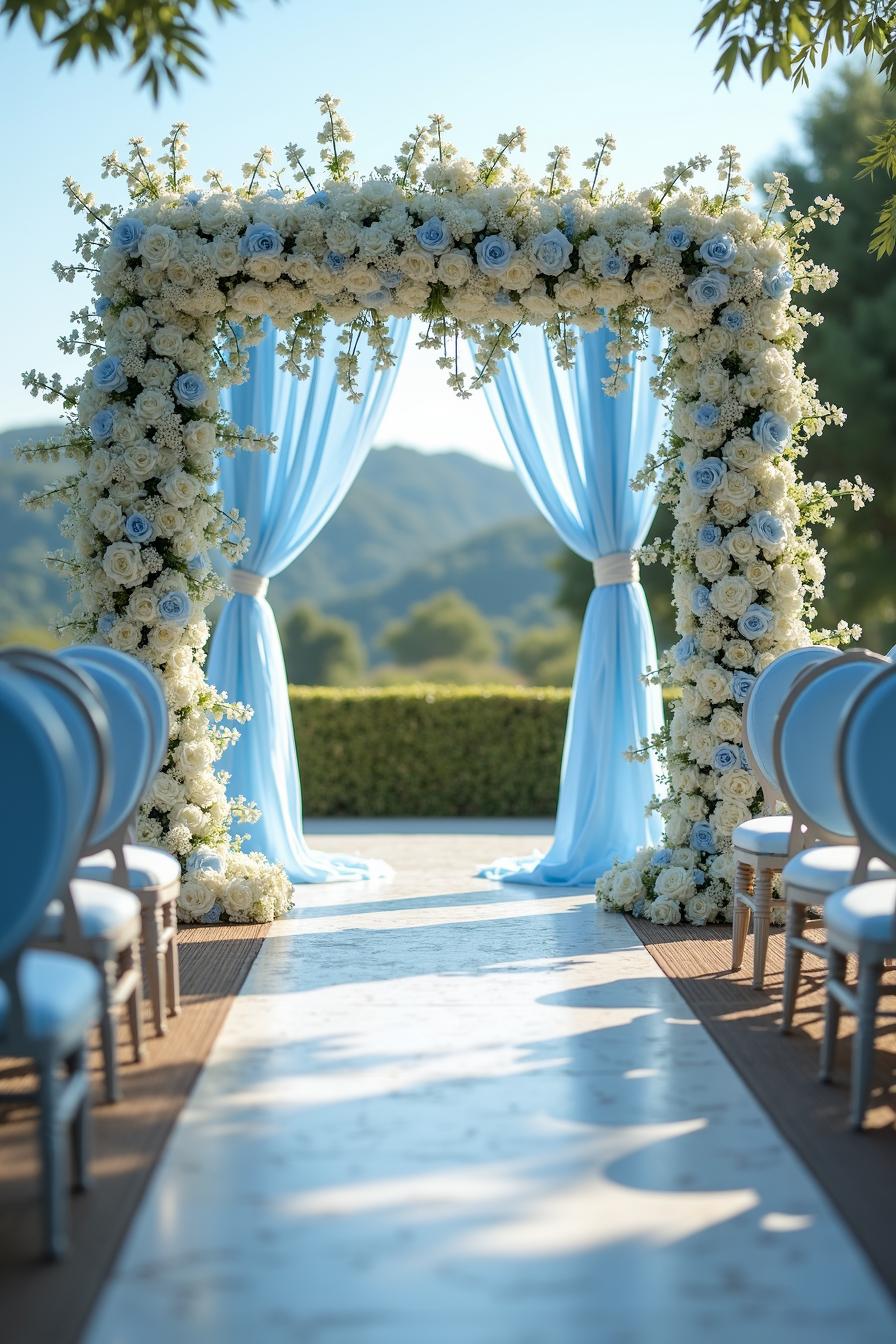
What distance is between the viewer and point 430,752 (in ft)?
32.9

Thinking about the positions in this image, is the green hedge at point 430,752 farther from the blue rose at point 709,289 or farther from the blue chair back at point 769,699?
the blue chair back at point 769,699

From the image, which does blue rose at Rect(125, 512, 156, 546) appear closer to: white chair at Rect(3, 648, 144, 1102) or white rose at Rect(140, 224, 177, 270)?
white rose at Rect(140, 224, 177, 270)

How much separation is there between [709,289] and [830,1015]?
122 inches

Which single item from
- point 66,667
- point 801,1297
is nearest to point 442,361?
point 66,667

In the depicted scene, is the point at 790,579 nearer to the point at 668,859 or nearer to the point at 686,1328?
the point at 668,859

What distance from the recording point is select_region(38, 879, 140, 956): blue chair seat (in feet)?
9.87

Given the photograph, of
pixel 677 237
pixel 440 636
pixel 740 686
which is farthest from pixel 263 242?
pixel 440 636

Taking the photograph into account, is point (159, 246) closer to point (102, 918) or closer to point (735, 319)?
point (735, 319)

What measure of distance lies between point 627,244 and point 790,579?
143 cm

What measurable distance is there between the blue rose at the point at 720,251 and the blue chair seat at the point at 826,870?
257cm

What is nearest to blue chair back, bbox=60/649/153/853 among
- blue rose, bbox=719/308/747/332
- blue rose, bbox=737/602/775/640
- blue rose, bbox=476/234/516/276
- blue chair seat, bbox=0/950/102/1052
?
blue chair seat, bbox=0/950/102/1052

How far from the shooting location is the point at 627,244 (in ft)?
17.4

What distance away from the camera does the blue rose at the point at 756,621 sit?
5.43m

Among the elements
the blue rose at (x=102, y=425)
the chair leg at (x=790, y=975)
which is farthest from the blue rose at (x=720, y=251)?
the chair leg at (x=790, y=975)
